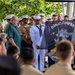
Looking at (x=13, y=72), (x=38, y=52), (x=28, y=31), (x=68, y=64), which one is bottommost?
(x=38, y=52)

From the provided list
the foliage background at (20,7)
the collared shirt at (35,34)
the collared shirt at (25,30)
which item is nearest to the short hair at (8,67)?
the collared shirt at (35,34)

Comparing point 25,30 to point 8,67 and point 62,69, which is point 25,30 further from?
point 8,67

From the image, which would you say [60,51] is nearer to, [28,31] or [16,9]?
[28,31]

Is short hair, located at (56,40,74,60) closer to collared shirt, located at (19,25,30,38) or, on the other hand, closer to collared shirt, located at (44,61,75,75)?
collared shirt, located at (44,61,75,75)

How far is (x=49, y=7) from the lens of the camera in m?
17.8

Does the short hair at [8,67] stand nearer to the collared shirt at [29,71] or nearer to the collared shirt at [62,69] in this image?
the collared shirt at [62,69]

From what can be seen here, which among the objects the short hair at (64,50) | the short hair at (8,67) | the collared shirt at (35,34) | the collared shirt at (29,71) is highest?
the short hair at (8,67)

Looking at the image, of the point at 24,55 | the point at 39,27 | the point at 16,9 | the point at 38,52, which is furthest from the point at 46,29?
the point at 16,9

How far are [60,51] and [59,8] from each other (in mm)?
14090

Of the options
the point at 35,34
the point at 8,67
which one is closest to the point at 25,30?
the point at 35,34

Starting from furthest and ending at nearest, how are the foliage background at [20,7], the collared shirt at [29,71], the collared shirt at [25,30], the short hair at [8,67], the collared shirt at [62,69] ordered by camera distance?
the foliage background at [20,7] < the collared shirt at [25,30] < the collared shirt at [29,71] < the collared shirt at [62,69] < the short hair at [8,67]

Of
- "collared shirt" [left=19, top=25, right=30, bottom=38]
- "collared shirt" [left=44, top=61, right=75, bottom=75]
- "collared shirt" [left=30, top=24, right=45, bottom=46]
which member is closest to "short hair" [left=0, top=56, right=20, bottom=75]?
"collared shirt" [left=44, top=61, right=75, bottom=75]

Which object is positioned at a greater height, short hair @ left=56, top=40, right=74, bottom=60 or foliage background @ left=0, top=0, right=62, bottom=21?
short hair @ left=56, top=40, right=74, bottom=60

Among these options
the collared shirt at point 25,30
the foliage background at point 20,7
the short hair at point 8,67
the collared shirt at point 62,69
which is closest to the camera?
the short hair at point 8,67
